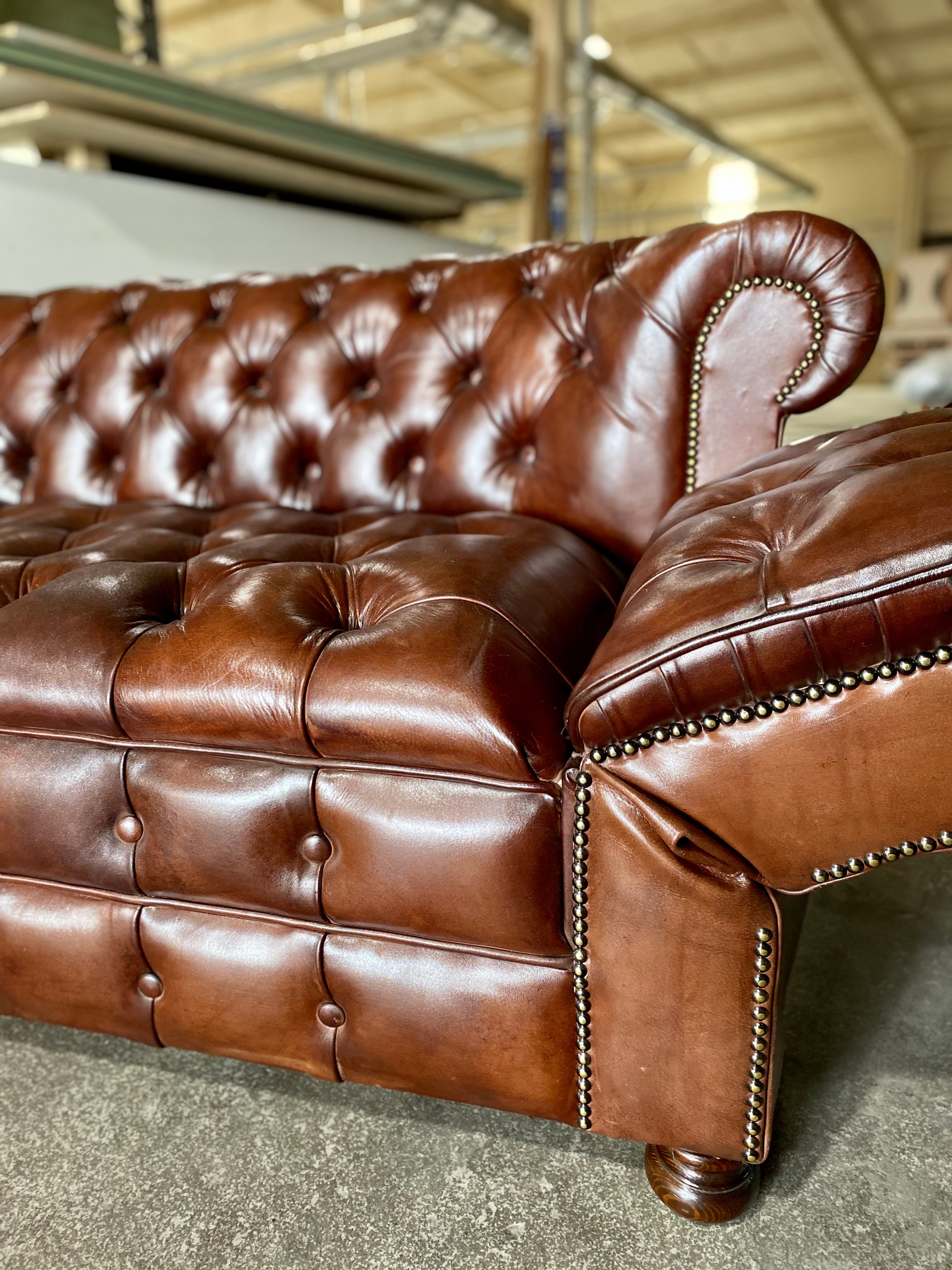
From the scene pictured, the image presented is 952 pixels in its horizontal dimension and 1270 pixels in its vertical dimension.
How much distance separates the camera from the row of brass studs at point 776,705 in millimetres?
640

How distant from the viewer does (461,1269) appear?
2.50 feet

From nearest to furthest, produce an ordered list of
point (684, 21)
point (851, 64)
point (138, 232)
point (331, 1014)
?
point (331, 1014) < point (138, 232) < point (684, 21) < point (851, 64)

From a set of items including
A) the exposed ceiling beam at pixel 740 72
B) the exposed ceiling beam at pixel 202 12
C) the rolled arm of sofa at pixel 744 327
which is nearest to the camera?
the rolled arm of sofa at pixel 744 327

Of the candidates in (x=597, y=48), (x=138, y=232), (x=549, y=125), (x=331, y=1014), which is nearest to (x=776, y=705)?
(x=331, y=1014)

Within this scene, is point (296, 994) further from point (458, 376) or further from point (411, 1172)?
point (458, 376)

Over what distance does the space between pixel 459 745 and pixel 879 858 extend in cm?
33

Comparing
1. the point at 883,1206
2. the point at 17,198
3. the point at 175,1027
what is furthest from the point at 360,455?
the point at 17,198

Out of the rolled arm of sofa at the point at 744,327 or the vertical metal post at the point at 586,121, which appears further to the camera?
the vertical metal post at the point at 586,121

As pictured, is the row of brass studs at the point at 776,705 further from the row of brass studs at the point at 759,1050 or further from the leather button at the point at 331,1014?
the leather button at the point at 331,1014

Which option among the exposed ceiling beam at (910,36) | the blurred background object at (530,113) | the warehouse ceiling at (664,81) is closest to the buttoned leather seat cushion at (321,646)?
the blurred background object at (530,113)

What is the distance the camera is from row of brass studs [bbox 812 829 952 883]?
0.67 meters

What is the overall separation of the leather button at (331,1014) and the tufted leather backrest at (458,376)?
69 centimetres

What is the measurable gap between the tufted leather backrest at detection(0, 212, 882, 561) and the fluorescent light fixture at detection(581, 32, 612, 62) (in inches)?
154

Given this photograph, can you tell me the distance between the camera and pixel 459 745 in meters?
0.78
